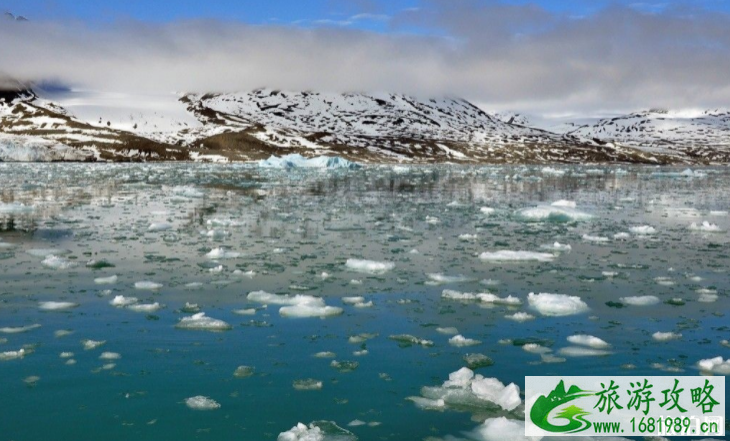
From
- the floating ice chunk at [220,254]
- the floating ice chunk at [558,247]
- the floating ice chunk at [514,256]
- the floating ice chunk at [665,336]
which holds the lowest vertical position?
the floating ice chunk at [665,336]

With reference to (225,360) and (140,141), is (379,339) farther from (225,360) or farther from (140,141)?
(140,141)

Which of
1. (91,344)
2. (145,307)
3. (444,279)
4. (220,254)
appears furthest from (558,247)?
(91,344)

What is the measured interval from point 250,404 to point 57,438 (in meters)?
1.63

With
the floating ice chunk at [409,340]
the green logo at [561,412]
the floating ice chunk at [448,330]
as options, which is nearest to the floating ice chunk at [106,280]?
the floating ice chunk at [409,340]

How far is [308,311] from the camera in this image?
30.4 feet

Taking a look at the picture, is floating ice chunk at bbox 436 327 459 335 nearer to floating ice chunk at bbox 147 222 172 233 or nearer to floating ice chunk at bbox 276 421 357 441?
floating ice chunk at bbox 276 421 357 441

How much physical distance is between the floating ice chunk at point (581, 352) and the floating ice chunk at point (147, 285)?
21.4 ft

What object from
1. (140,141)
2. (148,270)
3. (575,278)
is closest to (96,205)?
(148,270)

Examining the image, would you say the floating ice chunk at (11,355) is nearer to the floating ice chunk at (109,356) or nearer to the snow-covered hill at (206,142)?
the floating ice chunk at (109,356)

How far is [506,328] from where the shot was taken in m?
8.58

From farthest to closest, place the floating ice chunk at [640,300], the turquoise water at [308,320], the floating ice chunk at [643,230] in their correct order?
the floating ice chunk at [643,230]
the floating ice chunk at [640,300]
the turquoise water at [308,320]

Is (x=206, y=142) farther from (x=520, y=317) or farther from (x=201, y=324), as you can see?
(x=520, y=317)

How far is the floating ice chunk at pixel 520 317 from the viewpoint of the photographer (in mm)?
8964

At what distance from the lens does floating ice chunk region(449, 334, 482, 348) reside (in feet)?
26.0
